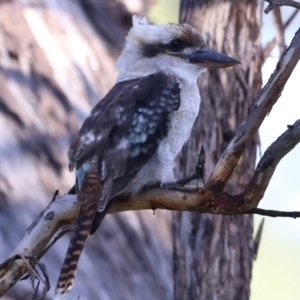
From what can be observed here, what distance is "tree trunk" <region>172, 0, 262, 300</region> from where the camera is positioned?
306 cm

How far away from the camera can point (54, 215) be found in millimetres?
1724

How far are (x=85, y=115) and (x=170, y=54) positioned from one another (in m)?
0.99

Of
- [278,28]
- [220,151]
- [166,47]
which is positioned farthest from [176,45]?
[278,28]

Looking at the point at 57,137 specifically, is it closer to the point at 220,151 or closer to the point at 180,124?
the point at 220,151


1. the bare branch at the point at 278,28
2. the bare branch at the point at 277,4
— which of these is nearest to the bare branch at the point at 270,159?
the bare branch at the point at 277,4

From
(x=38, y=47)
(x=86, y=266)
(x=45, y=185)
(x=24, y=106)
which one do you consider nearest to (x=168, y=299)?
(x=86, y=266)

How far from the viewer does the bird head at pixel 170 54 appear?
85.0 inches

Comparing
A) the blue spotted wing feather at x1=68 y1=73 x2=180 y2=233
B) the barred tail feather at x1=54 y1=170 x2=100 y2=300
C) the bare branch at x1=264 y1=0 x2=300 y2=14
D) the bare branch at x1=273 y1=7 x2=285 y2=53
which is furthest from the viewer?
the bare branch at x1=273 y1=7 x2=285 y2=53

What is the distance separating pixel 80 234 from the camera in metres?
1.72

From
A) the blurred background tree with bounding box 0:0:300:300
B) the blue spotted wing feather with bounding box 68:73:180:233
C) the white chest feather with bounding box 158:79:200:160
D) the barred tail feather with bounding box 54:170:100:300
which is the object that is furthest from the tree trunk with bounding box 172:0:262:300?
the barred tail feather with bounding box 54:170:100:300

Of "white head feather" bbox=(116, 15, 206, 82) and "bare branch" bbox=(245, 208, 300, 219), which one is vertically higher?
"white head feather" bbox=(116, 15, 206, 82)

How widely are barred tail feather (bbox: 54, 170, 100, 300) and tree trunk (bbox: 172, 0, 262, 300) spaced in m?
1.39

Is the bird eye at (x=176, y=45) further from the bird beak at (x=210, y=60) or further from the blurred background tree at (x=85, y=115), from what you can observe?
the blurred background tree at (x=85, y=115)

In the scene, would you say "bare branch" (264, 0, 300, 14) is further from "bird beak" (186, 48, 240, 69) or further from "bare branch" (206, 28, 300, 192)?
"bird beak" (186, 48, 240, 69)
